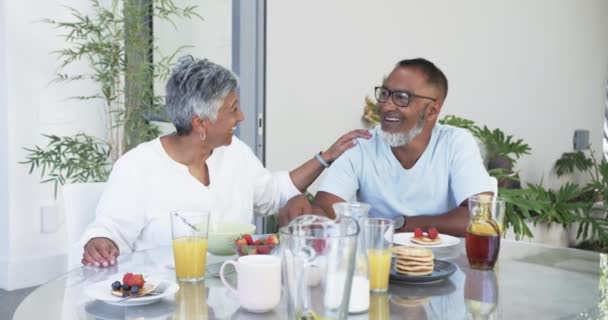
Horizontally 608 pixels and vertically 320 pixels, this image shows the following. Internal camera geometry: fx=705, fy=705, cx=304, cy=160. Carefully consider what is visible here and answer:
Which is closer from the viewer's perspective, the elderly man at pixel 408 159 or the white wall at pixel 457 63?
the elderly man at pixel 408 159

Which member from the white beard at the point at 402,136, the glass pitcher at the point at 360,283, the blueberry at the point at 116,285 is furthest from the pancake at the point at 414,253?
the white beard at the point at 402,136

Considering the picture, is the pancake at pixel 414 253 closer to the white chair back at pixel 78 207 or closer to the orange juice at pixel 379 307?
the orange juice at pixel 379 307

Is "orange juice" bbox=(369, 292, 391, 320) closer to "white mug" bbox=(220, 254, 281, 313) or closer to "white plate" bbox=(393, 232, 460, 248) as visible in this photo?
"white mug" bbox=(220, 254, 281, 313)

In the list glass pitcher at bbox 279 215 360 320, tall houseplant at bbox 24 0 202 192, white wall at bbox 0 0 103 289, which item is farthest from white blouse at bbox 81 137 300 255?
white wall at bbox 0 0 103 289

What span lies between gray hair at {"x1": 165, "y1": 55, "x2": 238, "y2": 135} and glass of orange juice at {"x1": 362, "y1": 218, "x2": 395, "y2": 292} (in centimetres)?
88

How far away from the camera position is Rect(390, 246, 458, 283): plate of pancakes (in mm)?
1435

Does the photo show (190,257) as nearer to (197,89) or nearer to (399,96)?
(197,89)

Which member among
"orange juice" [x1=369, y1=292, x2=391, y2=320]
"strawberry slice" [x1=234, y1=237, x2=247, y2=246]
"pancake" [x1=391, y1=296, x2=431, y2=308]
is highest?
"strawberry slice" [x1=234, y1=237, x2=247, y2=246]

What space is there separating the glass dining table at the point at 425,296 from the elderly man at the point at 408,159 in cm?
57

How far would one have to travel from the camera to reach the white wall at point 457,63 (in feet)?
12.8

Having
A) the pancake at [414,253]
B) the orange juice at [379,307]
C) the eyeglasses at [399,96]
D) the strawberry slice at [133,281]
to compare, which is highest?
the eyeglasses at [399,96]

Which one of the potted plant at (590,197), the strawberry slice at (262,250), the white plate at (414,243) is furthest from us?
the potted plant at (590,197)

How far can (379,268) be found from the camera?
52.9 inches

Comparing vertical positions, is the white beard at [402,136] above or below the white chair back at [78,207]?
above
